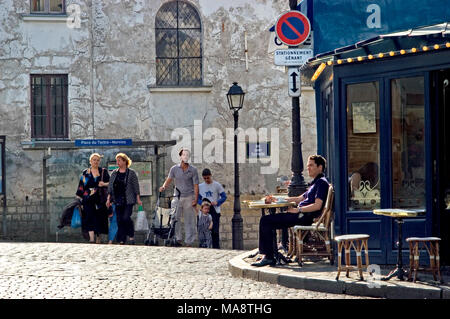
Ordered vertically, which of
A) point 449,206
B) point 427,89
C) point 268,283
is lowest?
point 268,283

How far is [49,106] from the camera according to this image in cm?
2297

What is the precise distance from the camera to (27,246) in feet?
51.9

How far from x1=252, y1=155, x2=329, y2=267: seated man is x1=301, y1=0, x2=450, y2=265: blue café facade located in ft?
0.95

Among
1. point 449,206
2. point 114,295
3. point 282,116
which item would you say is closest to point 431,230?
point 449,206

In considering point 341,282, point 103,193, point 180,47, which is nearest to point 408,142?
point 341,282

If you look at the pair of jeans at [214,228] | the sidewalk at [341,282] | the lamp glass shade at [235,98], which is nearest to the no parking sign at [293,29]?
the sidewalk at [341,282]

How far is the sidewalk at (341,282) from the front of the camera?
9766mm

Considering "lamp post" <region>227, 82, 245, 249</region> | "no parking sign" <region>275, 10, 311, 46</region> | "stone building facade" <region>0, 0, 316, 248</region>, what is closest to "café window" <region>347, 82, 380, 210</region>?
"no parking sign" <region>275, 10, 311, 46</region>

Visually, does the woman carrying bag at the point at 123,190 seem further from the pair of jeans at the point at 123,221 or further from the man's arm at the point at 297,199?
the man's arm at the point at 297,199

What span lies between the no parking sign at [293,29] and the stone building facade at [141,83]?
8.82 m

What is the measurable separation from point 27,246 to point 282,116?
928cm

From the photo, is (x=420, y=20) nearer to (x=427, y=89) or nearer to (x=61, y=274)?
(x=427, y=89)

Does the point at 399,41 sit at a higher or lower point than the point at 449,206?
higher

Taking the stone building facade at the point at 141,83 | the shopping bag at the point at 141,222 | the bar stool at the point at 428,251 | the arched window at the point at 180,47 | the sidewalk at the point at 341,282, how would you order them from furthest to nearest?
1. the arched window at the point at 180,47
2. the stone building facade at the point at 141,83
3. the shopping bag at the point at 141,222
4. the bar stool at the point at 428,251
5. the sidewalk at the point at 341,282
